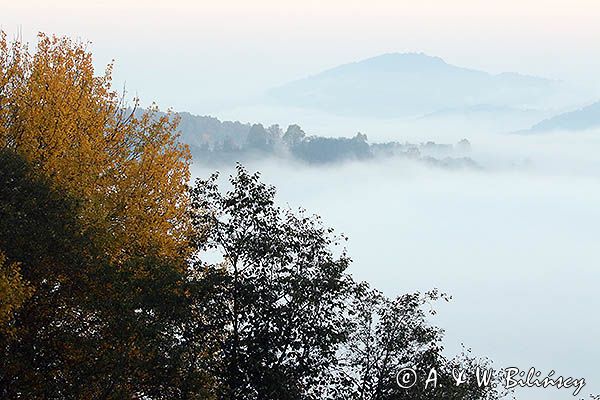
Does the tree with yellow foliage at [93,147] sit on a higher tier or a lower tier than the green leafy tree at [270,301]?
higher

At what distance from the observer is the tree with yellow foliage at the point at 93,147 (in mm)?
23688

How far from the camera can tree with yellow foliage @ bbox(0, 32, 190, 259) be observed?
77.7 feet

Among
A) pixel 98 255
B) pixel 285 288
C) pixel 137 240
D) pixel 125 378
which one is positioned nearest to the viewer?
pixel 125 378

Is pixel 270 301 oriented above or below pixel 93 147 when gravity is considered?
below

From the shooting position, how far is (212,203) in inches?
1010

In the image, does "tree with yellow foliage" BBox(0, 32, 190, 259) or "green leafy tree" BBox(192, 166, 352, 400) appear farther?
"tree with yellow foliage" BBox(0, 32, 190, 259)

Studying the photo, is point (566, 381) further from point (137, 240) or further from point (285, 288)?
point (137, 240)

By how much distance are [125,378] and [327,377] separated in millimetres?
7263

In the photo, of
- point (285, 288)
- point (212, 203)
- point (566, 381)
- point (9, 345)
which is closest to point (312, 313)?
point (285, 288)

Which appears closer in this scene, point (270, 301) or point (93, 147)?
point (270, 301)

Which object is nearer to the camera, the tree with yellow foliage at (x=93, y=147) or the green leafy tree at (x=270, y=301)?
the green leafy tree at (x=270, y=301)

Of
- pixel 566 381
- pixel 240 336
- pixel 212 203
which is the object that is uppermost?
pixel 212 203

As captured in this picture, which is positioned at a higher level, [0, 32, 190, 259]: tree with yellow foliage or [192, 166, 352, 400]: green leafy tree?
[0, 32, 190, 259]: tree with yellow foliage

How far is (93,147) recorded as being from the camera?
85.9 feet
